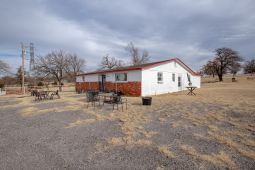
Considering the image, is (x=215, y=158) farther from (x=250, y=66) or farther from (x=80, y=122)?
(x=250, y=66)

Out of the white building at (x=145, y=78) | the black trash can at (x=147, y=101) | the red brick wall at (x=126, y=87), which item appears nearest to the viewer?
the black trash can at (x=147, y=101)

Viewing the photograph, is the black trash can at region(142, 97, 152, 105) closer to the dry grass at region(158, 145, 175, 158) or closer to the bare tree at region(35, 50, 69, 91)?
the dry grass at region(158, 145, 175, 158)

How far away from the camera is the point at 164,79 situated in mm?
18609

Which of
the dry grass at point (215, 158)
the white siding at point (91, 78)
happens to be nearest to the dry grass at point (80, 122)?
the dry grass at point (215, 158)

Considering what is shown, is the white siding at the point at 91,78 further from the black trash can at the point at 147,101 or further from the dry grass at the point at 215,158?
the dry grass at the point at 215,158

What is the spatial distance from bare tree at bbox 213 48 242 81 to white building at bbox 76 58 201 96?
81.5 ft

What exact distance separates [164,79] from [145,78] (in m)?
3.34

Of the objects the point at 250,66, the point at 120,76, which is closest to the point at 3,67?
the point at 120,76

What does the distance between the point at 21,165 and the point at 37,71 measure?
39.6m

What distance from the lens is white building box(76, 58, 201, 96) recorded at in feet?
53.2

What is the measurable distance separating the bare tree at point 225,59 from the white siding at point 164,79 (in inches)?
1041

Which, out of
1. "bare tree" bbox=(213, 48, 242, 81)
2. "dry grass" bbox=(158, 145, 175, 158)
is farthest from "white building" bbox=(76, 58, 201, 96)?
"bare tree" bbox=(213, 48, 242, 81)

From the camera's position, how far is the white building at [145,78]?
16219 millimetres

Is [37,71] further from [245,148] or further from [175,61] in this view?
[245,148]
